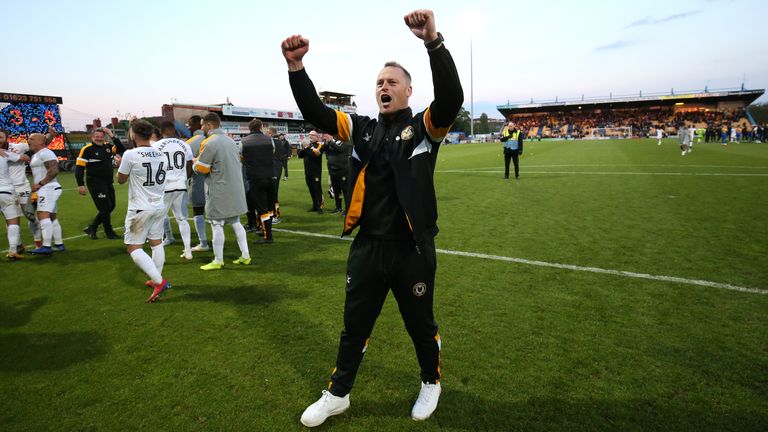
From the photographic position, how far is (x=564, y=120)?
2904 inches

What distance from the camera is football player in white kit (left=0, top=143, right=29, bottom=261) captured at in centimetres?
650

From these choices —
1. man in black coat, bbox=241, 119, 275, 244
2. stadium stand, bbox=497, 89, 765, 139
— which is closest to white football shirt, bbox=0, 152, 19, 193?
man in black coat, bbox=241, 119, 275, 244

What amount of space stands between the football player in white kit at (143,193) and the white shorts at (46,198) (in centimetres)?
354

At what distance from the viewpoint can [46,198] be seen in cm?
695

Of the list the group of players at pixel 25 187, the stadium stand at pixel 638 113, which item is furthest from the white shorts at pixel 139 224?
the stadium stand at pixel 638 113

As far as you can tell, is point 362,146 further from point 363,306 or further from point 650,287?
point 650,287

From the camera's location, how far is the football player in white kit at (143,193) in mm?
4570

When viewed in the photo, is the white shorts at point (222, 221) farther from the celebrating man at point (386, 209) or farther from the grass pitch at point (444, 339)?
the celebrating man at point (386, 209)

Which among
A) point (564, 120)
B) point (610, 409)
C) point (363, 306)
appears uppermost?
point (564, 120)

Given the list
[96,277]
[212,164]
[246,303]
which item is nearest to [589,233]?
[246,303]

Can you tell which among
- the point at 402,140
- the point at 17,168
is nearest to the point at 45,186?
the point at 17,168

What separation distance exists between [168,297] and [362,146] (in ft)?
12.4

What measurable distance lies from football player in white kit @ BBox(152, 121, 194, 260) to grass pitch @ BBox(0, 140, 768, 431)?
0.69 m

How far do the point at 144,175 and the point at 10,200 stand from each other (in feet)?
13.0
